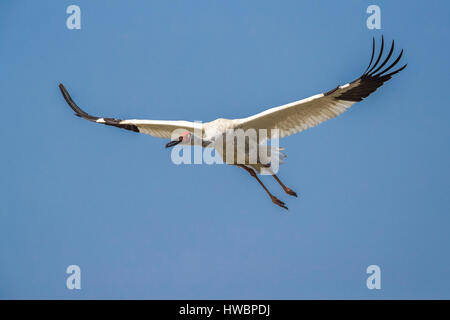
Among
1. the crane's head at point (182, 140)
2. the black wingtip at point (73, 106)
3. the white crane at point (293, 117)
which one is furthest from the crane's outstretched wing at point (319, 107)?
the black wingtip at point (73, 106)

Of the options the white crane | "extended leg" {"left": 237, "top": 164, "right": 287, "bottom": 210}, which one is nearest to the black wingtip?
the white crane

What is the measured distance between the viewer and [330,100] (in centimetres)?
Result: 940

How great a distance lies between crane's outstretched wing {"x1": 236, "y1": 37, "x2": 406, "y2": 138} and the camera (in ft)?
29.7

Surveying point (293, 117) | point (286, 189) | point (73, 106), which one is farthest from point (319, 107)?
point (73, 106)

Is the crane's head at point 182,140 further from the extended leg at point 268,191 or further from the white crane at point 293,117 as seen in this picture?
the extended leg at point 268,191

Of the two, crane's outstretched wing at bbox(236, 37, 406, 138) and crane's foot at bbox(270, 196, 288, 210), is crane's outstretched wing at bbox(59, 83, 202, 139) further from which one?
crane's foot at bbox(270, 196, 288, 210)

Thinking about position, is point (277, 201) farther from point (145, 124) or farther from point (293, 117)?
point (145, 124)

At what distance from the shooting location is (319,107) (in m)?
9.58

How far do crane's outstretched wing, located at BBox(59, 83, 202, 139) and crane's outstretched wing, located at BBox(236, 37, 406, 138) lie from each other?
50.2 inches

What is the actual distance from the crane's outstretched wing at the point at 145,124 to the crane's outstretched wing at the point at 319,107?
1.28m

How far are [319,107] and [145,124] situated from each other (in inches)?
140

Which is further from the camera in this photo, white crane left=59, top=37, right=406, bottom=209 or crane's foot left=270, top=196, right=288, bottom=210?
crane's foot left=270, top=196, right=288, bottom=210
